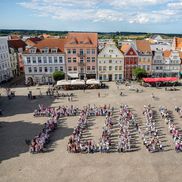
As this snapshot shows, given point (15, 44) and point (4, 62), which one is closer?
point (4, 62)

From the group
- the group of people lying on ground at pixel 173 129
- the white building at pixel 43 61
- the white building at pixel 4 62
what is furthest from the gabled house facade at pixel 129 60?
the white building at pixel 4 62

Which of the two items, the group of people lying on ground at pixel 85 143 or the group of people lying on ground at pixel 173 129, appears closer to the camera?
the group of people lying on ground at pixel 173 129

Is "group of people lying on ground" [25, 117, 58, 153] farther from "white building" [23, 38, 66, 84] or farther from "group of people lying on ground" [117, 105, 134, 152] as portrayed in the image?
"white building" [23, 38, 66, 84]

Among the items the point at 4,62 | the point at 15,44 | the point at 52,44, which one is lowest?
the point at 4,62

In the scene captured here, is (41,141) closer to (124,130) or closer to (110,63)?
(124,130)

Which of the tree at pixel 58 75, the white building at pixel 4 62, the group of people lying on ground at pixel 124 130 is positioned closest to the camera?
the group of people lying on ground at pixel 124 130

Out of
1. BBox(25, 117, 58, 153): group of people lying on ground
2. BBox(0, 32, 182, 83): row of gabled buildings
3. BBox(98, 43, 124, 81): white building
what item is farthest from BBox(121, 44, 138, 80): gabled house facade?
BBox(25, 117, 58, 153): group of people lying on ground

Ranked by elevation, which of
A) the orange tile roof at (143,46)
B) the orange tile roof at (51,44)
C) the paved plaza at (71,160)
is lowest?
the paved plaza at (71,160)

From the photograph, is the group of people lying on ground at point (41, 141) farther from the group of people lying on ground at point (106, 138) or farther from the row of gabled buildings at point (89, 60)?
the row of gabled buildings at point (89, 60)

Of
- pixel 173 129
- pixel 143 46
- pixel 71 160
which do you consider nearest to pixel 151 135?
pixel 173 129
